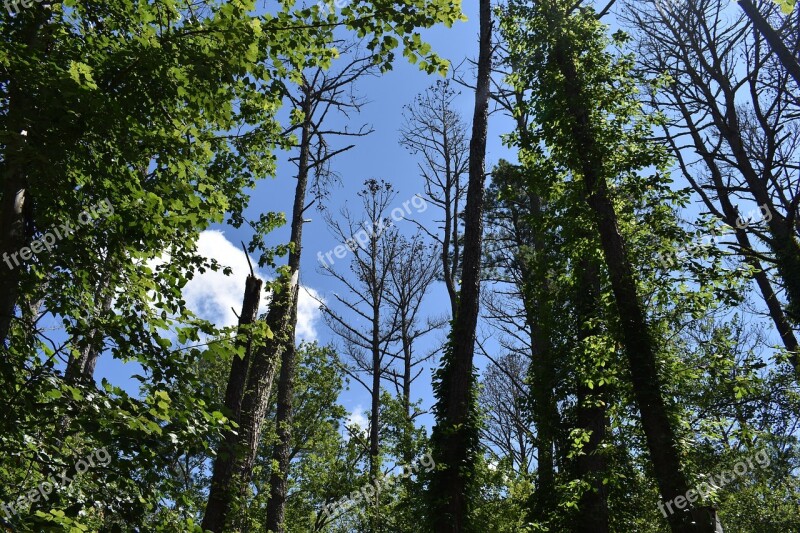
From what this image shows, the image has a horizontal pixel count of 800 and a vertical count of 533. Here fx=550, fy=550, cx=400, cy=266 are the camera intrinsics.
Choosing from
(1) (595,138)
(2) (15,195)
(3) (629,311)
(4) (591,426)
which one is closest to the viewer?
(2) (15,195)

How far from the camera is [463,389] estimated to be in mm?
7742

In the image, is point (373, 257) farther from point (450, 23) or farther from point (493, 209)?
point (450, 23)

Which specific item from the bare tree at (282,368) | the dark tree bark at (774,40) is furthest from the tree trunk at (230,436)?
the dark tree bark at (774,40)

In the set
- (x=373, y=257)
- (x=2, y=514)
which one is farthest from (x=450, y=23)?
(x=373, y=257)

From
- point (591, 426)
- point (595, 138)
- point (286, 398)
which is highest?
point (595, 138)

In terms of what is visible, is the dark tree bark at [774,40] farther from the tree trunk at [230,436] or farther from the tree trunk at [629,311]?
the tree trunk at [230,436]

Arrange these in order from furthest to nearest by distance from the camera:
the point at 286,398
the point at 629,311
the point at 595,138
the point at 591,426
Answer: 1. the point at 286,398
2. the point at 591,426
3. the point at 595,138
4. the point at 629,311

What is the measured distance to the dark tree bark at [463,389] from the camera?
7.21 m

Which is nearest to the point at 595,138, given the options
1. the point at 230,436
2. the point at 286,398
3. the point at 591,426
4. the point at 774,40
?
the point at 774,40

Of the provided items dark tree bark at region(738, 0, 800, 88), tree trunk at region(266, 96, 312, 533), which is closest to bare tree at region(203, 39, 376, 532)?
tree trunk at region(266, 96, 312, 533)

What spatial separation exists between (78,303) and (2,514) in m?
2.19

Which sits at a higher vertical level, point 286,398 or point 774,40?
point 774,40

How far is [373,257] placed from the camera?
62.5 feet

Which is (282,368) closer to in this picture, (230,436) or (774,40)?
(230,436)
